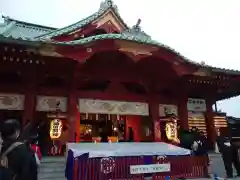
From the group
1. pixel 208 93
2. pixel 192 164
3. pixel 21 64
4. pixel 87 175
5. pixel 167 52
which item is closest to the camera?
pixel 87 175

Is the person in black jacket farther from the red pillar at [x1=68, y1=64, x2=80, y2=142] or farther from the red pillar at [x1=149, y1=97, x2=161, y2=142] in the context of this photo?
the red pillar at [x1=149, y1=97, x2=161, y2=142]

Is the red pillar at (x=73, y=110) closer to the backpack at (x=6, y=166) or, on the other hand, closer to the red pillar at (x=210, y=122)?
the backpack at (x=6, y=166)

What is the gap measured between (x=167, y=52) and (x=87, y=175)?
658 centimetres

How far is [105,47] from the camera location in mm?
10609

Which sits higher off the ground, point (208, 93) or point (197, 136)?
point (208, 93)

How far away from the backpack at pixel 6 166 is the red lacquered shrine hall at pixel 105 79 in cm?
651

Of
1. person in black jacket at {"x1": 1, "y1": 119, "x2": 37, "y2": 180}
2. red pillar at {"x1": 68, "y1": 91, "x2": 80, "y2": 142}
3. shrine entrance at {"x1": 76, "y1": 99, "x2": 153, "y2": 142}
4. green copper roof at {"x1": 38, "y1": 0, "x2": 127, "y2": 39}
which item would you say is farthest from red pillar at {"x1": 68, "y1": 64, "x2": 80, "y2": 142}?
person in black jacket at {"x1": 1, "y1": 119, "x2": 37, "y2": 180}

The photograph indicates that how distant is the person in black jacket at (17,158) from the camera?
10.6 ft

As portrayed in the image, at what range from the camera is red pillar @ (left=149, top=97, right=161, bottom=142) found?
41.4 ft

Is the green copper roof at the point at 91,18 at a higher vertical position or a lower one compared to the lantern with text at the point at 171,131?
higher

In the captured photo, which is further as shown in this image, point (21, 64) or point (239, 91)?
point (239, 91)

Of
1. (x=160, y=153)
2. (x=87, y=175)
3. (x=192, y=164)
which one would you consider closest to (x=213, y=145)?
(x=192, y=164)

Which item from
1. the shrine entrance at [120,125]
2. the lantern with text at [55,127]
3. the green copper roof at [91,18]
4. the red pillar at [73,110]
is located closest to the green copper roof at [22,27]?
the green copper roof at [91,18]

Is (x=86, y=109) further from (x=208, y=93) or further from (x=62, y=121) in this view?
(x=208, y=93)
